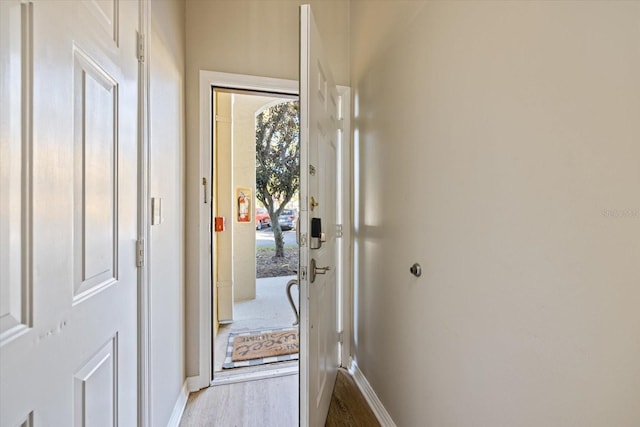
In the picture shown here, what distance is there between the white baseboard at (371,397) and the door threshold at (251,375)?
0.45 metres

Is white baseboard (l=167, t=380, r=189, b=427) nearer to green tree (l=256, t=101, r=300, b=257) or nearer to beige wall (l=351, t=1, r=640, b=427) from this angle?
beige wall (l=351, t=1, r=640, b=427)

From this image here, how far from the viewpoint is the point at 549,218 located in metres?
0.71

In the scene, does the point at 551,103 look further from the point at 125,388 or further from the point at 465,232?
the point at 125,388

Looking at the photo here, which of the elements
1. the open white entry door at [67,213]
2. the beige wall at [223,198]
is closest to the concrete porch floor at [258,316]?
the beige wall at [223,198]

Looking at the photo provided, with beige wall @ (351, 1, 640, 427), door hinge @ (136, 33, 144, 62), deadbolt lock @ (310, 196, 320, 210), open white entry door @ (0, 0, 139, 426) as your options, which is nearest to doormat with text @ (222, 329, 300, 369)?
beige wall @ (351, 1, 640, 427)

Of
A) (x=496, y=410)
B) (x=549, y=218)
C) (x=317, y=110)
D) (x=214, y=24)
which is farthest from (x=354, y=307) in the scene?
(x=214, y=24)

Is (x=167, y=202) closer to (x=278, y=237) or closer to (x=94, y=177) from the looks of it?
(x=94, y=177)

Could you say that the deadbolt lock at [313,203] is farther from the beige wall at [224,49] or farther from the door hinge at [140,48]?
the beige wall at [224,49]

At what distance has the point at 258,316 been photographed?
3328 millimetres

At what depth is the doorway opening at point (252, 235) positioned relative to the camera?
2.30 meters

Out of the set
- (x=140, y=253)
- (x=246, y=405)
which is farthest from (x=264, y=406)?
(x=140, y=253)

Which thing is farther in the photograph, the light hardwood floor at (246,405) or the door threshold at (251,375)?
the door threshold at (251,375)

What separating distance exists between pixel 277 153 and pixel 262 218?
5.22ft

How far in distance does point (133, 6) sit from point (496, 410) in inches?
72.0
